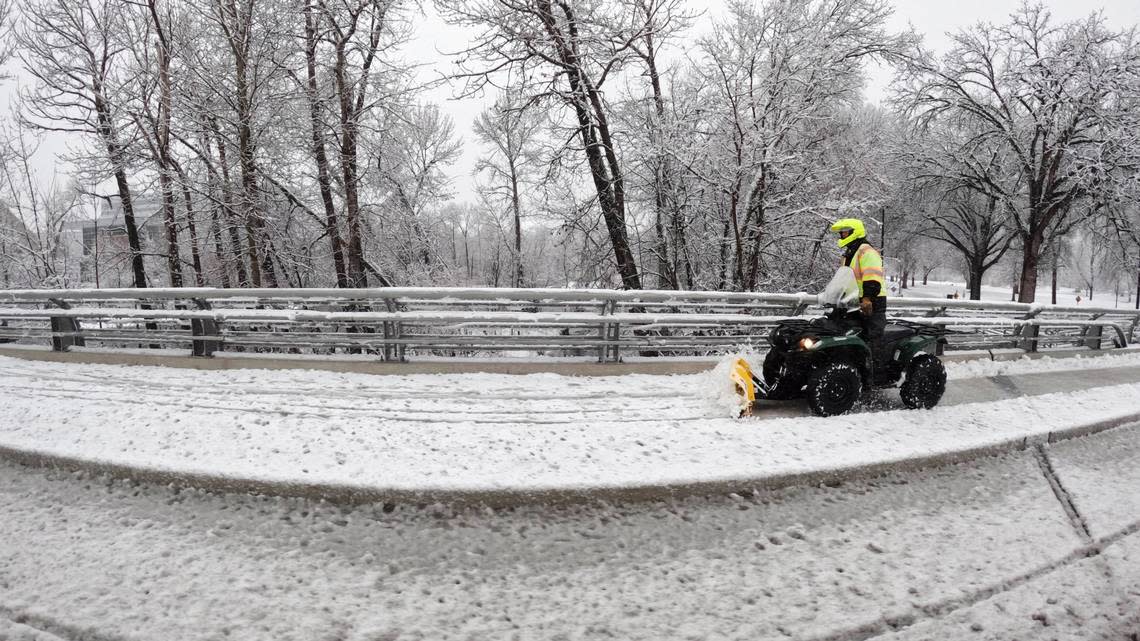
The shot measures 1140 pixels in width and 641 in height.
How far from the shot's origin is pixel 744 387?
4.89 m

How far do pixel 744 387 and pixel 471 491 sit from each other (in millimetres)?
2850

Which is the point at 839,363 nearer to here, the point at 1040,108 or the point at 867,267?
the point at 867,267

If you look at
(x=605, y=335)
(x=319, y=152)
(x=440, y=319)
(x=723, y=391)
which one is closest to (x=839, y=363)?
(x=723, y=391)

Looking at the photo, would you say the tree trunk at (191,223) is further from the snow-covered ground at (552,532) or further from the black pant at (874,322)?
the black pant at (874,322)

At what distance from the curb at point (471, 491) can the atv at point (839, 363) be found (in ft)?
3.48

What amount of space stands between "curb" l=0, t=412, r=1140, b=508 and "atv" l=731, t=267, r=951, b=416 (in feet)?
3.48

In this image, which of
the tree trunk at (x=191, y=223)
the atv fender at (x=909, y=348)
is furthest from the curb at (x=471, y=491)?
the tree trunk at (x=191, y=223)

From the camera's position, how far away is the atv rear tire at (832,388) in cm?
492

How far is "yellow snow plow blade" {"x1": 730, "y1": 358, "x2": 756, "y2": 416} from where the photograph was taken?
4.87 m

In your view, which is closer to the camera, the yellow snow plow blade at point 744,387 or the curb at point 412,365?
the yellow snow plow blade at point 744,387

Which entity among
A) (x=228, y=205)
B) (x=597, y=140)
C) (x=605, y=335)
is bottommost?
(x=605, y=335)

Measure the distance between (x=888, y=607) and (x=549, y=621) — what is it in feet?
5.24

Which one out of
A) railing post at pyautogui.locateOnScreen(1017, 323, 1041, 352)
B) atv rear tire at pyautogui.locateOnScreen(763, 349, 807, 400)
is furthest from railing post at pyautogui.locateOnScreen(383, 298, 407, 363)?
railing post at pyautogui.locateOnScreen(1017, 323, 1041, 352)

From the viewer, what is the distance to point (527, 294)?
6324mm
